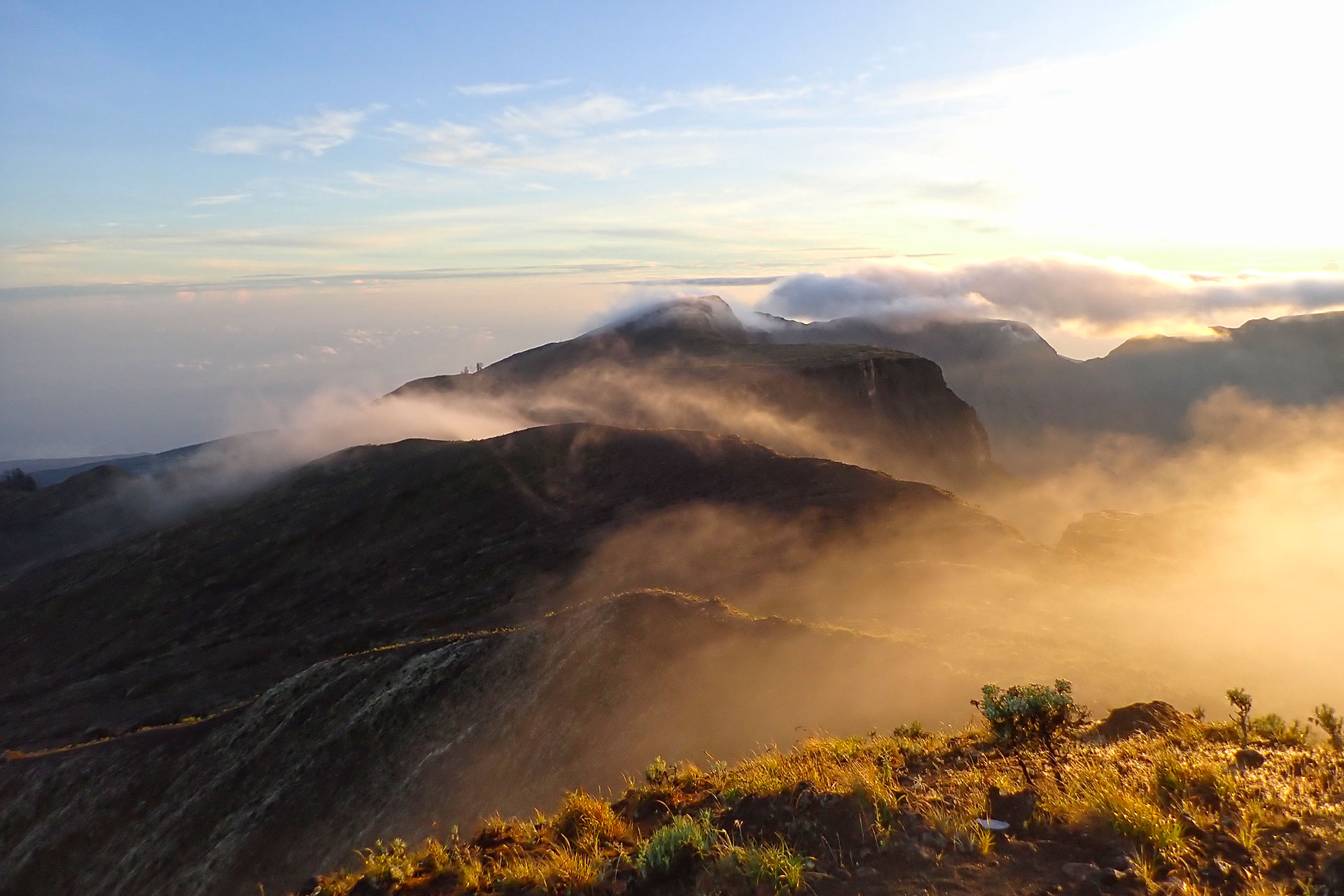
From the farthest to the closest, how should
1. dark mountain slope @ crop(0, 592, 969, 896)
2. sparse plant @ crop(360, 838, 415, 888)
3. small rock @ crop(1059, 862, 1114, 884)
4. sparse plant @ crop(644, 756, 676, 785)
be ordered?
dark mountain slope @ crop(0, 592, 969, 896), sparse plant @ crop(644, 756, 676, 785), sparse plant @ crop(360, 838, 415, 888), small rock @ crop(1059, 862, 1114, 884)

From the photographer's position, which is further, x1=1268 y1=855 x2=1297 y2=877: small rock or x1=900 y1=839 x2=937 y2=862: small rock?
x1=900 y1=839 x2=937 y2=862: small rock

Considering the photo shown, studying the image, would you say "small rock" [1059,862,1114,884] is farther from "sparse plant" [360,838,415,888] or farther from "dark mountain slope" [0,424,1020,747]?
"dark mountain slope" [0,424,1020,747]

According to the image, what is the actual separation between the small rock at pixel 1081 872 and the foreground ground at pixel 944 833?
1cm

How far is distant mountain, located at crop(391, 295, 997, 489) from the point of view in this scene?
94188 millimetres

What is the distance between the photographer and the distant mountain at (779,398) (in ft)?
309

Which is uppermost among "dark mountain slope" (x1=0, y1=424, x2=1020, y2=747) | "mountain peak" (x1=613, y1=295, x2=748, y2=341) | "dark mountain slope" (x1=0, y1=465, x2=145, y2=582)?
"mountain peak" (x1=613, y1=295, x2=748, y2=341)

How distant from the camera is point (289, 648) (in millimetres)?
52375

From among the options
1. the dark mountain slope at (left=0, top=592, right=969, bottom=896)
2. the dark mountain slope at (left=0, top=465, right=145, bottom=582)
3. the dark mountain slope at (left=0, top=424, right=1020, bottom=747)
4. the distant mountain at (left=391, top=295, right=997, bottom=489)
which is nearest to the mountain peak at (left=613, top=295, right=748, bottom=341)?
the distant mountain at (left=391, top=295, right=997, bottom=489)

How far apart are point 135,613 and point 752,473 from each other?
5661 centimetres

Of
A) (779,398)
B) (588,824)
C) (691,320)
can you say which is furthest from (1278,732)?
(691,320)

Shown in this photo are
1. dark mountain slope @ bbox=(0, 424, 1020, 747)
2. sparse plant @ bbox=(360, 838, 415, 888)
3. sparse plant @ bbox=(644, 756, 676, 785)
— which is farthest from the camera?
dark mountain slope @ bbox=(0, 424, 1020, 747)

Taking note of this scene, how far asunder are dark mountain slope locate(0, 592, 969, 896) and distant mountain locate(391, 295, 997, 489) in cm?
6254

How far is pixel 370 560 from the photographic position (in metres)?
64.5

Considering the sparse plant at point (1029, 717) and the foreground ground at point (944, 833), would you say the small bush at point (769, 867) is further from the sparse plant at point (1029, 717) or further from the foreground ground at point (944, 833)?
the sparse plant at point (1029, 717)
